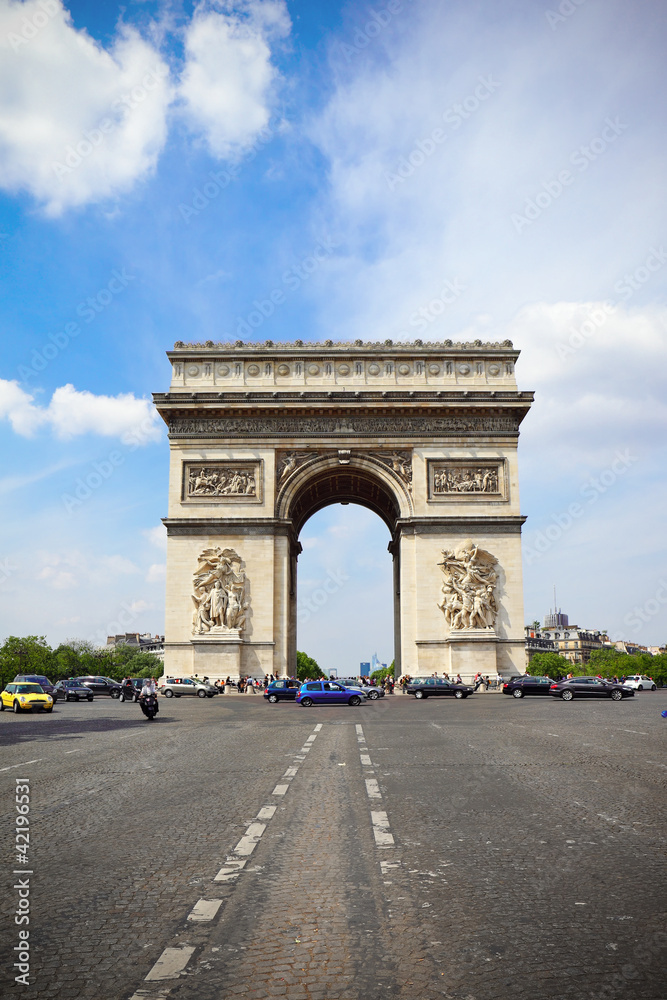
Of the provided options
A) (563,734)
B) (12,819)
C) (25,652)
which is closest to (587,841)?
(12,819)

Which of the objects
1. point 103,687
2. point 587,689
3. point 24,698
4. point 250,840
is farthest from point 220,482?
point 250,840

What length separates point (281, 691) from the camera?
119 ft

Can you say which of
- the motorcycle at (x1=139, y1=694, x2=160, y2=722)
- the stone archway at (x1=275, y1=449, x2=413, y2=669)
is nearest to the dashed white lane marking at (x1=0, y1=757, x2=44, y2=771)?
the motorcycle at (x1=139, y1=694, x2=160, y2=722)

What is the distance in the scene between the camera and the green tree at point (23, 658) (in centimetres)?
9250

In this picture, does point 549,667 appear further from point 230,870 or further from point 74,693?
point 230,870

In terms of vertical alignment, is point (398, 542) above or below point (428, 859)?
above

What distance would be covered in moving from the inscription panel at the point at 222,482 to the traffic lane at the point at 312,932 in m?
37.4

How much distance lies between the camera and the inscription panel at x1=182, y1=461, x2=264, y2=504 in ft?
144

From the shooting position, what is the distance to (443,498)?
143 ft

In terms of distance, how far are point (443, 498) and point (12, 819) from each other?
3734 cm

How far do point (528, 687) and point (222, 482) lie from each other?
62.3 ft

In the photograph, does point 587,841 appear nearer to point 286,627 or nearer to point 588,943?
point 588,943

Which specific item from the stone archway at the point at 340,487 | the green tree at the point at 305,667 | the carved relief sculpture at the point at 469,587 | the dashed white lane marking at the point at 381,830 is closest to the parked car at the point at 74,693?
the stone archway at the point at 340,487

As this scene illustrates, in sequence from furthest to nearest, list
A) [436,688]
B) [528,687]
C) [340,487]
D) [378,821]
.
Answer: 1. [340,487]
2. [528,687]
3. [436,688]
4. [378,821]
